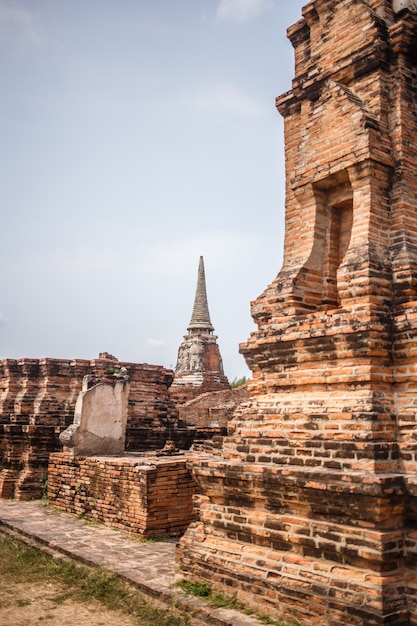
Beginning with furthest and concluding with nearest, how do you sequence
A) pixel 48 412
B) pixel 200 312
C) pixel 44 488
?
pixel 200 312
pixel 48 412
pixel 44 488

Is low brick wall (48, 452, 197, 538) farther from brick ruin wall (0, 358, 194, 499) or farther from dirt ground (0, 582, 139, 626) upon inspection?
brick ruin wall (0, 358, 194, 499)

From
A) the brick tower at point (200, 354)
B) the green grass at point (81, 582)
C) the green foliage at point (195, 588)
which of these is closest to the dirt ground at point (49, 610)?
the green grass at point (81, 582)

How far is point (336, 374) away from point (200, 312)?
27.5 m

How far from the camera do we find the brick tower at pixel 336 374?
4141mm

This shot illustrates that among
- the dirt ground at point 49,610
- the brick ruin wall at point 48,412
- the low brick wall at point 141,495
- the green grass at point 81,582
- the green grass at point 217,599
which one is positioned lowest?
the dirt ground at point 49,610

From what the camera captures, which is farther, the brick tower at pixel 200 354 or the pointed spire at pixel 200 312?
the pointed spire at pixel 200 312

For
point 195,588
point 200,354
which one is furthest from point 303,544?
point 200,354

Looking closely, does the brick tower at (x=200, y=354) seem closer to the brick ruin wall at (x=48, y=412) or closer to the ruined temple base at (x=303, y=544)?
the brick ruin wall at (x=48, y=412)

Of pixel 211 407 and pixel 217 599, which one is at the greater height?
pixel 211 407

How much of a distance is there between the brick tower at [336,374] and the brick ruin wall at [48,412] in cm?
715

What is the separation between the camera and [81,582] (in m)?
5.70

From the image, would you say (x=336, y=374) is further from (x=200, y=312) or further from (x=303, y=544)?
(x=200, y=312)

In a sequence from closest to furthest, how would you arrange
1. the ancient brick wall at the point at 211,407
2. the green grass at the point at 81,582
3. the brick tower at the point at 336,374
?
1. the brick tower at the point at 336,374
2. the green grass at the point at 81,582
3. the ancient brick wall at the point at 211,407

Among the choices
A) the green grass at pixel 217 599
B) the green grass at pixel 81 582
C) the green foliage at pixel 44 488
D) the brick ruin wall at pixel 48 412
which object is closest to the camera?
the green grass at pixel 217 599
